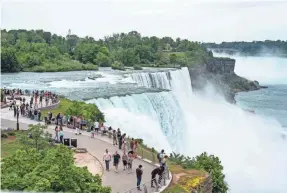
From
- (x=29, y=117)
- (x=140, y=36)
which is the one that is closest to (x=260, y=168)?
(x=29, y=117)

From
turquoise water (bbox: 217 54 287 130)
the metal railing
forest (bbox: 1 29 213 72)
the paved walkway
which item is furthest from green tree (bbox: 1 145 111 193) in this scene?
forest (bbox: 1 29 213 72)

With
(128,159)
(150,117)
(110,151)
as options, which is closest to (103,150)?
(110,151)

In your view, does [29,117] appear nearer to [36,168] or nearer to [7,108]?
[7,108]

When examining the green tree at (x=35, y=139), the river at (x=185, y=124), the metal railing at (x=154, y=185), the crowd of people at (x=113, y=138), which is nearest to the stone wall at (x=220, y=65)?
the river at (x=185, y=124)

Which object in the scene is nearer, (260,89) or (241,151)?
(241,151)

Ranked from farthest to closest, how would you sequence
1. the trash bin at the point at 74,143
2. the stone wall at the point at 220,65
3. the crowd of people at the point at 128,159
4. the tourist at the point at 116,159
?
the stone wall at the point at 220,65 < the trash bin at the point at 74,143 < the tourist at the point at 116,159 < the crowd of people at the point at 128,159

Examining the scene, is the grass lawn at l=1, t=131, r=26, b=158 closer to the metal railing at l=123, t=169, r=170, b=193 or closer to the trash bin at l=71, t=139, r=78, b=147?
the trash bin at l=71, t=139, r=78, b=147

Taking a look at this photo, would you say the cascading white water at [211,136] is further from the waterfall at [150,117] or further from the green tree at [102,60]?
Result: the green tree at [102,60]
